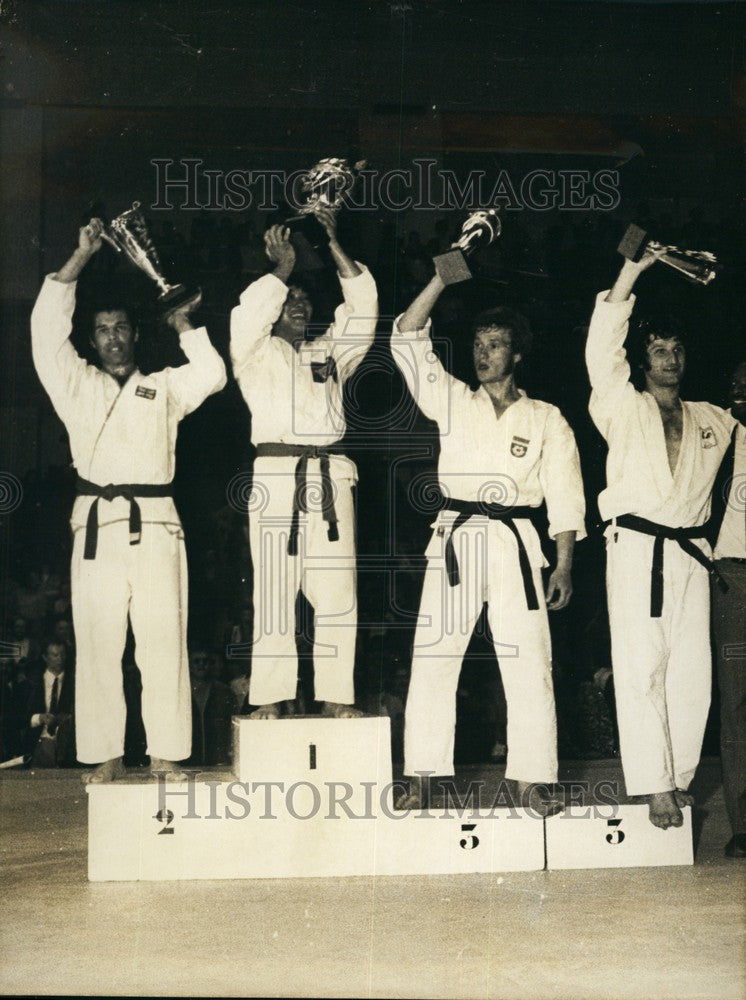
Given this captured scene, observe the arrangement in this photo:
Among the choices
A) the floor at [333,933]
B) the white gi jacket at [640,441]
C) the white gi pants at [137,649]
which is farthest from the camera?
the white gi jacket at [640,441]

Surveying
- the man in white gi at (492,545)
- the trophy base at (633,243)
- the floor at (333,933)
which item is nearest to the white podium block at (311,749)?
the man in white gi at (492,545)

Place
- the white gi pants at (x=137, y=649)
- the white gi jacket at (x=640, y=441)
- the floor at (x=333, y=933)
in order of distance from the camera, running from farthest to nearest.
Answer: the white gi jacket at (x=640, y=441)
the white gi pants at (x=137, y=649)
the floor at (x=333, y=933)

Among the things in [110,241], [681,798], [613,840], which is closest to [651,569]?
[681,798]

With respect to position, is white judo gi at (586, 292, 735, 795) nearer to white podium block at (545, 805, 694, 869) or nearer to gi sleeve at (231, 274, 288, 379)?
white podium block at (545, 805, 694, 869)

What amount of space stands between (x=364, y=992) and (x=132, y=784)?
3.05ft

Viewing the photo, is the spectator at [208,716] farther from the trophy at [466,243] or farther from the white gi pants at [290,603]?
the trophy at [466,243]

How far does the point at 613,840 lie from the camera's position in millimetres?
3588

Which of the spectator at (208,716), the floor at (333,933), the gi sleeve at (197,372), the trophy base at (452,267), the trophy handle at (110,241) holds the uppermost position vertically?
the trophy handle at (110,241)

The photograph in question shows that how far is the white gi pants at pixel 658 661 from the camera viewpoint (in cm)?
362

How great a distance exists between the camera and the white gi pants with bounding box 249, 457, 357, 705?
3.52 metres

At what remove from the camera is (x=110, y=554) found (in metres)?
3.52

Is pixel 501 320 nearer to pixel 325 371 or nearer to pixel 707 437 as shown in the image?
pixel 325 371

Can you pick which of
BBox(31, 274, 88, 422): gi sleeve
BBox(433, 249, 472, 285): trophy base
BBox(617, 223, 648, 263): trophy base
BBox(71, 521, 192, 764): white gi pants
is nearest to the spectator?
BBox(71, 521, 192, 764): white gi pants

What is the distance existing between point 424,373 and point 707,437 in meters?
0.94
